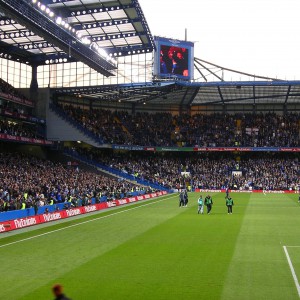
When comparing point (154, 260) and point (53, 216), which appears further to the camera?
point (53, 216)

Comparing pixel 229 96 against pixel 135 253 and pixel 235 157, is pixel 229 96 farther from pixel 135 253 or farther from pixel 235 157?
pixel 135 253

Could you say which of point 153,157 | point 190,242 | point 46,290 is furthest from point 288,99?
point 46,290

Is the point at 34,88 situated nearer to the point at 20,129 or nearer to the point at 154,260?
the point at 20,129

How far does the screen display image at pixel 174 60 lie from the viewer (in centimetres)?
6906

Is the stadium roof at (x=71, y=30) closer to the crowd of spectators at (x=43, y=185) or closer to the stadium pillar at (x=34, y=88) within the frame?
A: the stadium pillar at (x=34, y=88)

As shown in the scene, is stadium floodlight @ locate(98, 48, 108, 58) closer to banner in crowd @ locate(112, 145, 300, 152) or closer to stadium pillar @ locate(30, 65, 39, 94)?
stadium pillar @ locate(30, 65, 39, 94)

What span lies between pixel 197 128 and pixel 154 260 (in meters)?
69.7

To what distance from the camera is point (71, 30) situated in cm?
4625

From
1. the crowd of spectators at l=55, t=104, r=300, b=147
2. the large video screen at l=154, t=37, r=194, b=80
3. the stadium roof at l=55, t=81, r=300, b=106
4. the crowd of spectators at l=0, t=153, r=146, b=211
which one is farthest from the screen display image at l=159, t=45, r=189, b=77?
the crowd of spectators at l=0, t=153, r=146, b=211

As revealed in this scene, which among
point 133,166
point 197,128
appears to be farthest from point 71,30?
point 197,128

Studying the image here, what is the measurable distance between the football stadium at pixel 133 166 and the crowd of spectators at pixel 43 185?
0.73ft

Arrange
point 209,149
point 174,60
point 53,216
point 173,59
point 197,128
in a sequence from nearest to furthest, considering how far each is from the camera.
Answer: point 53,216, point 173,59, point 174,60, point 209,149, point 197,128

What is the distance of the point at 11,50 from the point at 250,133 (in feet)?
143

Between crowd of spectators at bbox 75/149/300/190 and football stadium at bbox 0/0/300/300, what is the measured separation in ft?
0.98
